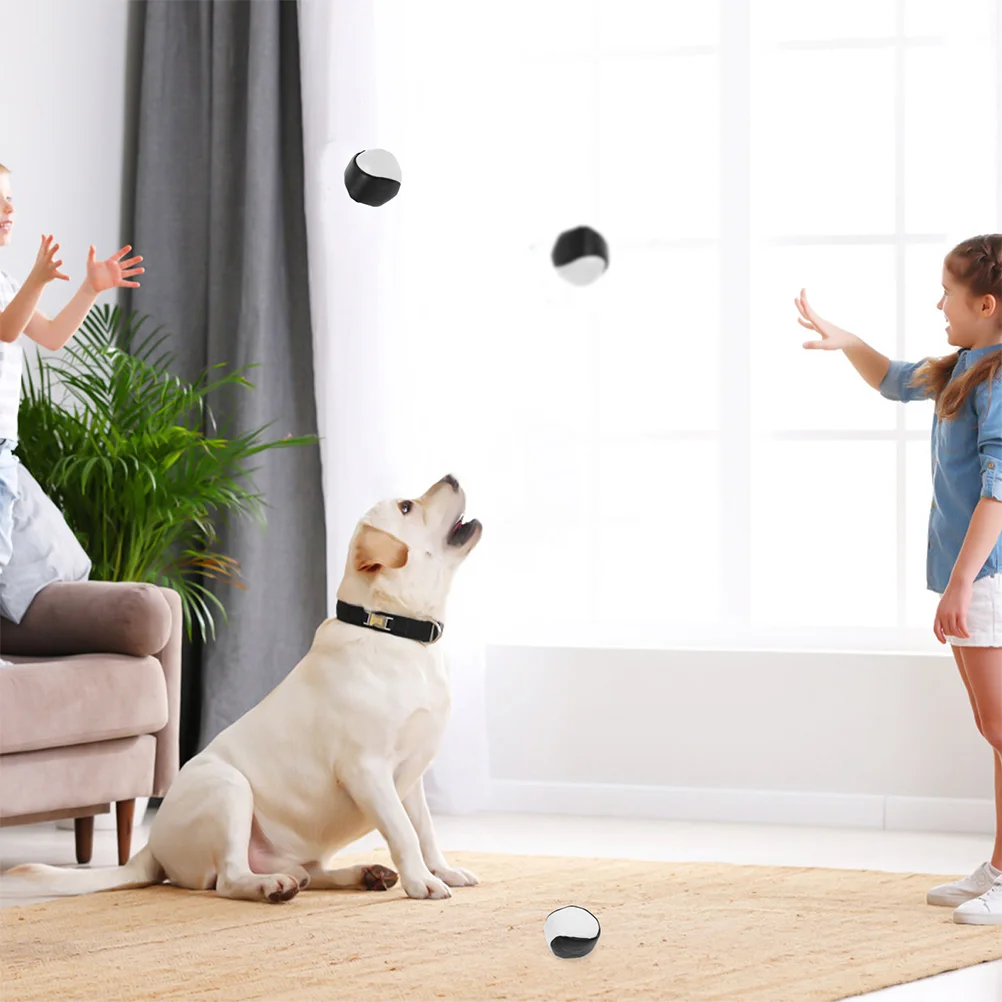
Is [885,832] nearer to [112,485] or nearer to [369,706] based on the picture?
[369,706]

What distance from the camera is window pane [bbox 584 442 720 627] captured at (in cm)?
386

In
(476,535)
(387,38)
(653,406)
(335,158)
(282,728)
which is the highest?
(387,38)

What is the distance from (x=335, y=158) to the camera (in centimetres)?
374

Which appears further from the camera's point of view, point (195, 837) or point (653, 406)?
point (653, 406)

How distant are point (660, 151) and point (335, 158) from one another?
2.99 feet

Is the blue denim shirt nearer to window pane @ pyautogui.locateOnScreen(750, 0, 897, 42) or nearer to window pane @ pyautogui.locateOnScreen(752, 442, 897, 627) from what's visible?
window pane @ pyautogui.locateOnScreen(752, 442, 897, 627)

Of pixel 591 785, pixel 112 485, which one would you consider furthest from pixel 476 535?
pixel 591 785

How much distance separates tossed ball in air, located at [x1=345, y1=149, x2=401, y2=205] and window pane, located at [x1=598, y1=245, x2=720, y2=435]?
1437 mm

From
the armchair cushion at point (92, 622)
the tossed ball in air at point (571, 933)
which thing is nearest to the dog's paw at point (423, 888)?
the tossed ball in air at point (571, 933)

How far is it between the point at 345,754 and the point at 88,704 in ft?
2.13

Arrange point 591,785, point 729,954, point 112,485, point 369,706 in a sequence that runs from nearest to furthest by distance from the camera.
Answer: point 729,954, point 369,706, point 112,485, point 591,785

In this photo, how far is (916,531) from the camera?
372 centimetres

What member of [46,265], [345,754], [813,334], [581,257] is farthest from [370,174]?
[813,334]

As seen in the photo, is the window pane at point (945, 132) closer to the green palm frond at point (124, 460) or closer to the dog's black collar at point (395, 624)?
the green palm frond at point (124, 460)
